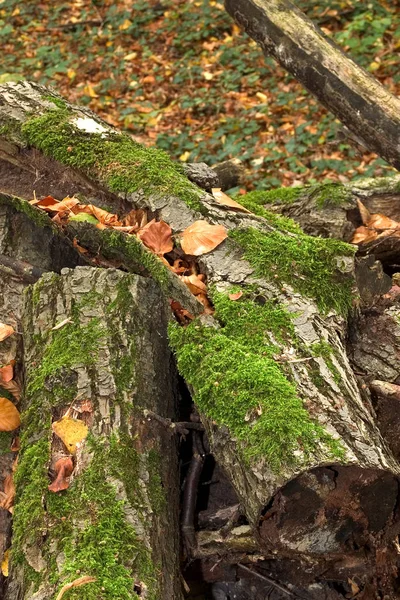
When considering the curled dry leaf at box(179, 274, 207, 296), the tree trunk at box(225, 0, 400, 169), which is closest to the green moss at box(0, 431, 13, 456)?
the curled dry leaf at box(179, 274, 207, 296)

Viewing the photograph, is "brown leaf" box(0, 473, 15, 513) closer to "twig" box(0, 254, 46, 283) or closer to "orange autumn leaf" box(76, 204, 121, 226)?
"twig" box(0, 254, 46, 283)

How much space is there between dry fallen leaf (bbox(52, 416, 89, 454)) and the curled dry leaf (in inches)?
29.8

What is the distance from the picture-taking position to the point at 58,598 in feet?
6.68

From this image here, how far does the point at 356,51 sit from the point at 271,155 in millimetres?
2016

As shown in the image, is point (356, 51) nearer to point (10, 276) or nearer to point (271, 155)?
point (271, 155)

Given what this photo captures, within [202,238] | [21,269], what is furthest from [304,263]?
[21,269]

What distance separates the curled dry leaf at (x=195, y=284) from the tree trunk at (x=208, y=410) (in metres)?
0.04

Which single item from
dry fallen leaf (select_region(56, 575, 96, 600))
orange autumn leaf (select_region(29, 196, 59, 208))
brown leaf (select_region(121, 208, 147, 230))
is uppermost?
brown leaf (select_region(121, 208, 147, 230))

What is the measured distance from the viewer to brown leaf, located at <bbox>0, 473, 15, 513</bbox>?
8.64 ft

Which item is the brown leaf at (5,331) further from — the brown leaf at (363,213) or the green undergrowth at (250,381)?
the brown leaf at (363,213)

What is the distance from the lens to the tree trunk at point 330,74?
395cm

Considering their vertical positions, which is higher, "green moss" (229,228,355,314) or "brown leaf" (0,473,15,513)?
"green moss" (229,228,355,314)

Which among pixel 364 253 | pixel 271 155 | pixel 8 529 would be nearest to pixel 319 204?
pixel 364 253

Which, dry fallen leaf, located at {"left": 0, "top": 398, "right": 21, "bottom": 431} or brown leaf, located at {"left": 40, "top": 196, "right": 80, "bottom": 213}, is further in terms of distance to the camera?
brown leaf, located at {"left": 40, "top": 196, "right": 80, "bottom": 213}
